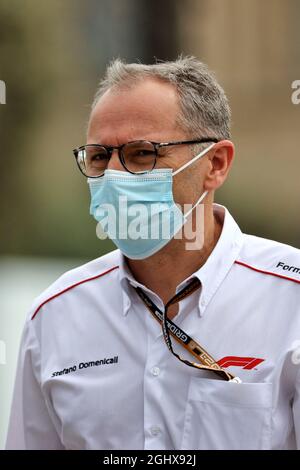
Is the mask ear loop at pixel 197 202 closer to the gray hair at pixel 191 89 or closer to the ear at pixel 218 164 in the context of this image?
the ear at pixel 218 164

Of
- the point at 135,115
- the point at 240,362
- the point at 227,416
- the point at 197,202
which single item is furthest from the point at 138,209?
the point at 227,416

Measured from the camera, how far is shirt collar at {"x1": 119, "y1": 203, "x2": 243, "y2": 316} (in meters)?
2.63

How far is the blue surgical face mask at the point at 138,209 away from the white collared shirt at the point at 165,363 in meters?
0.12

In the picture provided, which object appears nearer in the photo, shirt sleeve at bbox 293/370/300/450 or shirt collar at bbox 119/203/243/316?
shirt sleeve at bbox 293/370/300/450

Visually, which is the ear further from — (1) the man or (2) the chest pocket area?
(2) the chest pocket area

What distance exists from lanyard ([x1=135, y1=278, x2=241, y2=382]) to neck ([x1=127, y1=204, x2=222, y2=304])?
0.14ft

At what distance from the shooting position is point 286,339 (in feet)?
8.20

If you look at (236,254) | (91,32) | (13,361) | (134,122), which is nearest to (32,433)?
(236,254)

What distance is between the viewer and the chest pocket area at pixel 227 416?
8.02ft

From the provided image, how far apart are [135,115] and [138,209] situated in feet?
1.02

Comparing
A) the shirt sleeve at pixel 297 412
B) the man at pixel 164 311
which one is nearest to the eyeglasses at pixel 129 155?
the man at pixel 164 311

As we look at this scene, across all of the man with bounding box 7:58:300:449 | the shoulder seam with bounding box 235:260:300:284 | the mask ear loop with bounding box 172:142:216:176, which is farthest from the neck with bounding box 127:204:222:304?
the mask ear loop with bounding box 172:142:216:176

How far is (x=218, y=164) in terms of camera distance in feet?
9.37
